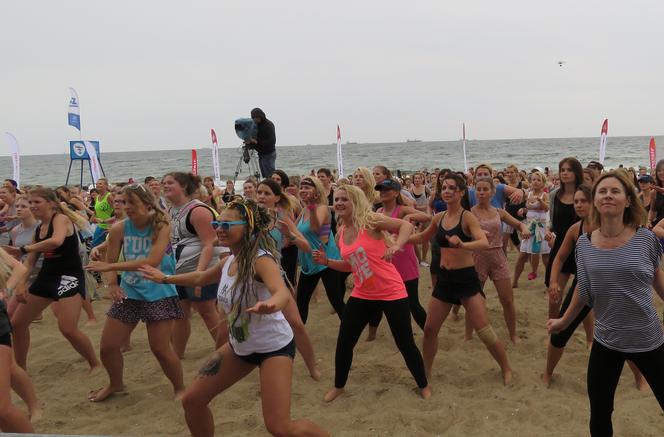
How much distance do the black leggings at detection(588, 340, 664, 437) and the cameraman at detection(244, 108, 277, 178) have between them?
5333mm

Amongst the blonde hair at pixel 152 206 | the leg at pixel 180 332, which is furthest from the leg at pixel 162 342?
the leg at pixel 180 332

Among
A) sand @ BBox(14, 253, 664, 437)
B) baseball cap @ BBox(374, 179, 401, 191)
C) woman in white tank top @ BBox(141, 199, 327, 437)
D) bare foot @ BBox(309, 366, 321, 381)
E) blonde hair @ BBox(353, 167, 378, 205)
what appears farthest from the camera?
blonde hair @ BBox(353, 167, 378, 205)

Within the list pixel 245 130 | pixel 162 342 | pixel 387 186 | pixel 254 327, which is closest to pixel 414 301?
pixel 387 186

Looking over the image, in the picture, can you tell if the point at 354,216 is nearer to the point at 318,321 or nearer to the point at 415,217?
the point at 415,217

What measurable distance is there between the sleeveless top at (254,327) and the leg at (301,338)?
1555 millimetres

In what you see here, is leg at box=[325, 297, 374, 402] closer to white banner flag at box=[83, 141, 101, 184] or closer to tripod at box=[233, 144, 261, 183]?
tripod at box=[233, 144, 261, 183]

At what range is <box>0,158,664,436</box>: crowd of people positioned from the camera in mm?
2891

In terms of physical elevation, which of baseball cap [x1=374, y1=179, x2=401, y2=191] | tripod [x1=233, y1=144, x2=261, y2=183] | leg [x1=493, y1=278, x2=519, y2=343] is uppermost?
tripod [x1=233, y1=144, x2=261, y2=183]

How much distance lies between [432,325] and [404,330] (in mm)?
456

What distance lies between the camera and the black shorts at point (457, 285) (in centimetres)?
442

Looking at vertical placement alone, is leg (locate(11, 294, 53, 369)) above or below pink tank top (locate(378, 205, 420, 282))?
below

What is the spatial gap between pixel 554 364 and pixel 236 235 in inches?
123

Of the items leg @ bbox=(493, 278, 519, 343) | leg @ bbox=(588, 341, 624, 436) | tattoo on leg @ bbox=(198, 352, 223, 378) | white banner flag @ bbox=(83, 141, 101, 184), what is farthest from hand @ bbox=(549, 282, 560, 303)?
white banner flag @ bbox=(83, 141, 101, 184)

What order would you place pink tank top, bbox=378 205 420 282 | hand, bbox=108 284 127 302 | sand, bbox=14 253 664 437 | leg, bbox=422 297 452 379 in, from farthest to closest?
pink tank top, bbox=378 205 420 282 → leg, bbox=422 297 452 379 → hand, bbox=108 284 127 302 → sand, bbox=14 253 664 437
